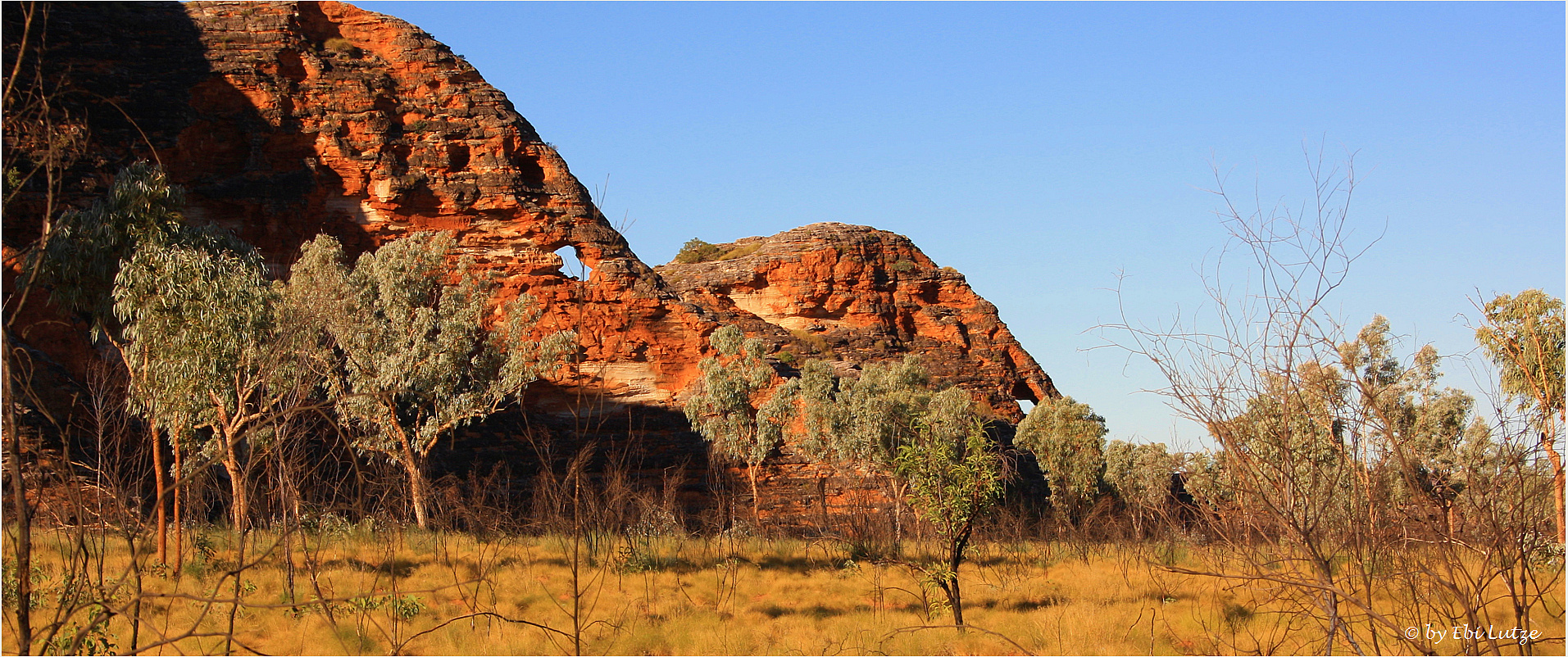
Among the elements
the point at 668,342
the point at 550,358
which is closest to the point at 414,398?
the point at 550,358

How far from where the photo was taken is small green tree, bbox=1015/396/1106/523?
37281 millimetres

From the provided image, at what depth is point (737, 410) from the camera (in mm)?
29562

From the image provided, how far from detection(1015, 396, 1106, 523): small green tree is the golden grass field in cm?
2132

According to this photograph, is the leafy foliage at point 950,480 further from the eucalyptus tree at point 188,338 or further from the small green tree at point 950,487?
the eucalyptus tree at point 188,338

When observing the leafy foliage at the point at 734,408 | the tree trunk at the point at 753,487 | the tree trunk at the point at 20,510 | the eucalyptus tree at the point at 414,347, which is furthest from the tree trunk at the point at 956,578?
the leafy foliage at the point at 734,408

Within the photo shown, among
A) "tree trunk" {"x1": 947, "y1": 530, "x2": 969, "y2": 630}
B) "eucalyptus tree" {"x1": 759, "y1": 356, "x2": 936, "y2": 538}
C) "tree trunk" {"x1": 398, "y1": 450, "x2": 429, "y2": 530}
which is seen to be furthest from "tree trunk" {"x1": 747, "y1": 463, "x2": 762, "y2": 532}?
"tree trunk" {"x1": 947, "y1": 530, "x2": 969, "y2": 630}

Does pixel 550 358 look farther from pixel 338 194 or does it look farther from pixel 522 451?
pixel 338 194

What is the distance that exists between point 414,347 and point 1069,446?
1023 inches

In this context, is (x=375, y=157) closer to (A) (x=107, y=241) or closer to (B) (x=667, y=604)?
(A) (x=107, y=241)

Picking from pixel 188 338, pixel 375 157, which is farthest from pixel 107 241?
pixel 375 157

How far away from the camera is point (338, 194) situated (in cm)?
3381

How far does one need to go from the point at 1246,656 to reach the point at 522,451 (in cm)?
2522

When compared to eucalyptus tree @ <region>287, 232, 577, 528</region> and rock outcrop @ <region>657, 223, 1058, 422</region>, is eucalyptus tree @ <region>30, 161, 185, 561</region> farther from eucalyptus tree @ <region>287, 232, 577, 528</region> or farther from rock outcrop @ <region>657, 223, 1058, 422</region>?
rock outcrop @ <region>657, 223, 1058, 422</region>

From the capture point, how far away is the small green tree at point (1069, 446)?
3728 centimetres
